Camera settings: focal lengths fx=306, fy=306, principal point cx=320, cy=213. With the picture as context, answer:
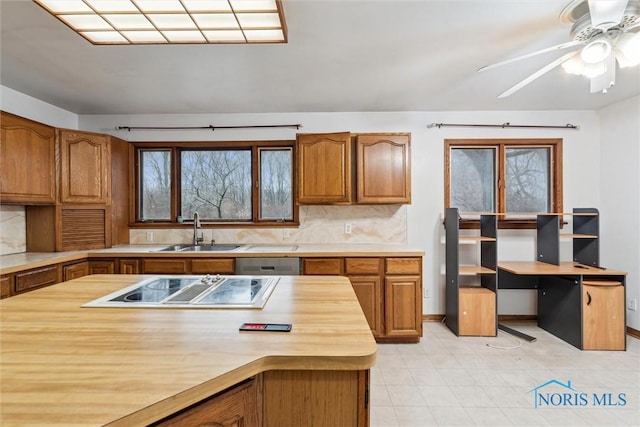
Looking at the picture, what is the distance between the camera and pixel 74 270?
2686mm

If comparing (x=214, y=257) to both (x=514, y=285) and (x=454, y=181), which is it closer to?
(x=454, y=181)

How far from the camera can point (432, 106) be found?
3.25 meters

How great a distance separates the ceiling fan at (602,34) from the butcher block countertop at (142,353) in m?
1.77

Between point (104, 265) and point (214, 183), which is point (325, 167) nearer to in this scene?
point (214, 183)

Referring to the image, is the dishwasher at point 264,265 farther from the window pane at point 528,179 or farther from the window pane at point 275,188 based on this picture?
the window pane at point 528,179

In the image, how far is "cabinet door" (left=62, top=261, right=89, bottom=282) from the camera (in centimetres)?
260

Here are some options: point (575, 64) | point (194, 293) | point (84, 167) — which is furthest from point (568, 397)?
point (84, 167)

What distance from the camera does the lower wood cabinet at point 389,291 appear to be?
111 inches

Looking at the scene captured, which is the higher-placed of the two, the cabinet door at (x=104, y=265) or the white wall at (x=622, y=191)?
the white wall at (x=622, y=191)

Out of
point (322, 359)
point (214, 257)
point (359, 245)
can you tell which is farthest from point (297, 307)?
point (359, 245)

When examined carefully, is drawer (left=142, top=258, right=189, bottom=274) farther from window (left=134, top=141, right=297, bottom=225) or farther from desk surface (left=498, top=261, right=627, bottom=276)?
desk surface (left=498, top=261, right=627, bottom=276)

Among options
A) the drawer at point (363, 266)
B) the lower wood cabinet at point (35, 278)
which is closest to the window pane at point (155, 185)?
the lower wood cabinet at point (35, 278)

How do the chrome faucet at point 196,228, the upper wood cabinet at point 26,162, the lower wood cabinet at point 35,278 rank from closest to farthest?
the lower wood cabinet at point 35,278
the upper wood cabinet at point 26,162
the chrome faucet at point 196,228

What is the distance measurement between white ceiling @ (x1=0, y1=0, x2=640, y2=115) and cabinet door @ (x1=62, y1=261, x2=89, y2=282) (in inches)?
62.0
